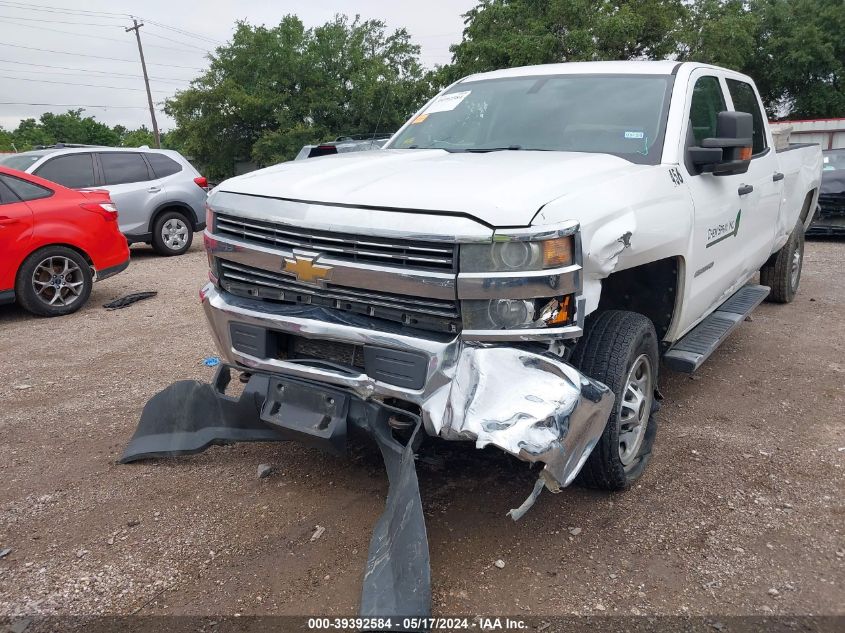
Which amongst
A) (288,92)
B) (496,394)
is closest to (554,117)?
(496,394)

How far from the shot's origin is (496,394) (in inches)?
98.7

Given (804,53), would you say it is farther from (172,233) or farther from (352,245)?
(352,245)

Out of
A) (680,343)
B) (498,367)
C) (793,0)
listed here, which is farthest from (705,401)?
(793,0)

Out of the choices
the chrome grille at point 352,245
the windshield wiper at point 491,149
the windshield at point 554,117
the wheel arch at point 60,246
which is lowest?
the wheel arch at point 60,246

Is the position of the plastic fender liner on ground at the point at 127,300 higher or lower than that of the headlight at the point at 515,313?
lower

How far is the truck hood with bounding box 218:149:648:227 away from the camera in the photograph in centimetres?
258

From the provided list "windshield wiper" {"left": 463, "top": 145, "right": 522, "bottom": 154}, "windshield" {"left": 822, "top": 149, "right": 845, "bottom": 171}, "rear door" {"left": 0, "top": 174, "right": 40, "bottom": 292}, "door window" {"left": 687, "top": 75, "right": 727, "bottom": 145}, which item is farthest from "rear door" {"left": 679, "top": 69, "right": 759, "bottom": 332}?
"windshield" {"left": 822, "top": 149, "right": 845, "bottom": 171}

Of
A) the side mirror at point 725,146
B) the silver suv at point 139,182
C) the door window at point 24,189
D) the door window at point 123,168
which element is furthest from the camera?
the door window at point 123,168

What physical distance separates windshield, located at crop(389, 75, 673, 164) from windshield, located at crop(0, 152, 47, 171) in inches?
284

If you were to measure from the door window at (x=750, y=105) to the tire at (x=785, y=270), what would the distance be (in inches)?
60.8

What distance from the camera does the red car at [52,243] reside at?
6.59 m

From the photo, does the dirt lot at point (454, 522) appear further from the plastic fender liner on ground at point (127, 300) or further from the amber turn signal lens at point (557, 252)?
the plastic fender liner on ground at point (127, 300)

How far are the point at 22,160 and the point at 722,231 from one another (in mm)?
9316

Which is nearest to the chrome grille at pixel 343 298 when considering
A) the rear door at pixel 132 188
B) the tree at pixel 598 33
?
the rear door at pixel 132 188
